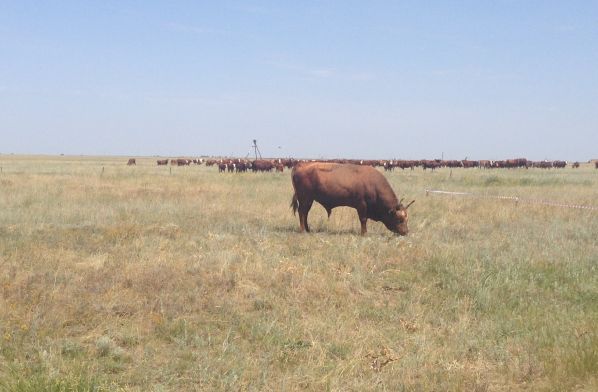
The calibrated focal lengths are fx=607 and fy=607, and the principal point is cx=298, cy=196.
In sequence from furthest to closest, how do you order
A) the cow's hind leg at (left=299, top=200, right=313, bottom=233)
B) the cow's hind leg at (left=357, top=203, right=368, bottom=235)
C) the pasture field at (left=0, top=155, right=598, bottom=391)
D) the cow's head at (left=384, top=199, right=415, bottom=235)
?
the cow's hind leg at (left=299, top=200, right=313, bottom=233) < the cow's hind leg at (left=357, top=203, right=368, bottom=235) < the cow's head at (left=384, top=199, right=415, bottom=235) < the pasture field at (left=0, top=155, right=598, bottom=391)

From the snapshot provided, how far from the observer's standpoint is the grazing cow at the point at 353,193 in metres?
13.8

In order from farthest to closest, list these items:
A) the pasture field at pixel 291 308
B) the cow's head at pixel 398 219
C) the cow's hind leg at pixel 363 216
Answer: the cow's hind leg at pixel 363 216, the cow's head at pixel 398 219, the pasture field at pixel 291 308

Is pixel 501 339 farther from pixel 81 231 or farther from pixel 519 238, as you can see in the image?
pixel 81 231

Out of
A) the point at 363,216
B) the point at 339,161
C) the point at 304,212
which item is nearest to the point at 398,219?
the point at 363,216

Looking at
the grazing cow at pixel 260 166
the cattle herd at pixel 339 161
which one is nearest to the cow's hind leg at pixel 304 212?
the cattle herd at pixel 339 161

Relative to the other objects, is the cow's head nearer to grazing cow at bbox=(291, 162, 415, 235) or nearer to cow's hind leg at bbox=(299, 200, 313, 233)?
grazing cow at bbox=(291, 162, 415, 235)

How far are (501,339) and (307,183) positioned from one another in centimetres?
809

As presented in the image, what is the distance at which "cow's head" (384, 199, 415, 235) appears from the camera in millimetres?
13617

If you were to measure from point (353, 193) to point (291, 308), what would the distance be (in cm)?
668

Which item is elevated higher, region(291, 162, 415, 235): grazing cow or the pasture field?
region(291, 162, 415, 235): grazing cow

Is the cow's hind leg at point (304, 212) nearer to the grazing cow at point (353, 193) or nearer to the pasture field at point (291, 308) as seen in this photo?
the grazing cow at point (353, 193)

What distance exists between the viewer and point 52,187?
76.1ft

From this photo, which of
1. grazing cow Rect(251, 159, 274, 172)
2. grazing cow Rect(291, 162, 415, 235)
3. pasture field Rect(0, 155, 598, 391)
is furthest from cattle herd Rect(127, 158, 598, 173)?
pasture field Rect(0, 155, 598, 391)

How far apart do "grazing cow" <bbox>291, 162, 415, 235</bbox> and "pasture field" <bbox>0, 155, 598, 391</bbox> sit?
54 cm
